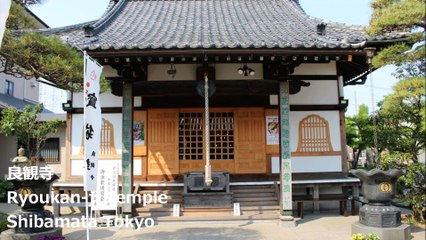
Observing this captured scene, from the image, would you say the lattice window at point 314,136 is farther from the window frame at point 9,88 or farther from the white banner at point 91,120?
the window frame at point 9,88

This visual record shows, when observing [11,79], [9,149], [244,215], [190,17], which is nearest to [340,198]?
[244,215]

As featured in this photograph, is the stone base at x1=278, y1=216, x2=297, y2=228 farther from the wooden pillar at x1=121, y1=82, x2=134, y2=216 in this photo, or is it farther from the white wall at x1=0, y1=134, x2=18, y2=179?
the white wall at x1=0, y1=134, x2=18, y2=179

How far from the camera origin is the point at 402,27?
6156 mm

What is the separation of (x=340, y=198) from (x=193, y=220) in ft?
12.9

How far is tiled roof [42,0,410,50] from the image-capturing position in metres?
7.54

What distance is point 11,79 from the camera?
21219 mm

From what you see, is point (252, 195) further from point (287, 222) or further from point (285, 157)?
point (285, 157)

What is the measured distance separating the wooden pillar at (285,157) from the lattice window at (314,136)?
1973 mm

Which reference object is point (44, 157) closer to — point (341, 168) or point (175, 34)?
point (175, 34)

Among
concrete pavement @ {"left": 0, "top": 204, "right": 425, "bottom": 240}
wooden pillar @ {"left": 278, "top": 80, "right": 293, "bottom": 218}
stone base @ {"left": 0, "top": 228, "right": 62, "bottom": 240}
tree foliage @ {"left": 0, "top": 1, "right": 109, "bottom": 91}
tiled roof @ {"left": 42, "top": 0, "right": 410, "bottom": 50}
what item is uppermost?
tiled roof @ {"left": 42, "top": 0, "right": 410, "bottom": 50}

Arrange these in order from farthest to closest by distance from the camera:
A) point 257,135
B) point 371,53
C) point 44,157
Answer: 1. point 44,157
2. point 257,135
3. point 371,53

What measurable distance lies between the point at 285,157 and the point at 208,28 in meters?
4.44

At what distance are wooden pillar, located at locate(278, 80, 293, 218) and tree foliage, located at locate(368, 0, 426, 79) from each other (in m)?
2.34

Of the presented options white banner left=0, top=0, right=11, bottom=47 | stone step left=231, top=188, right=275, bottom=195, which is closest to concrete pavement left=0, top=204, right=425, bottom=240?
stone step left=231, top=188, right=275, bottom=195
